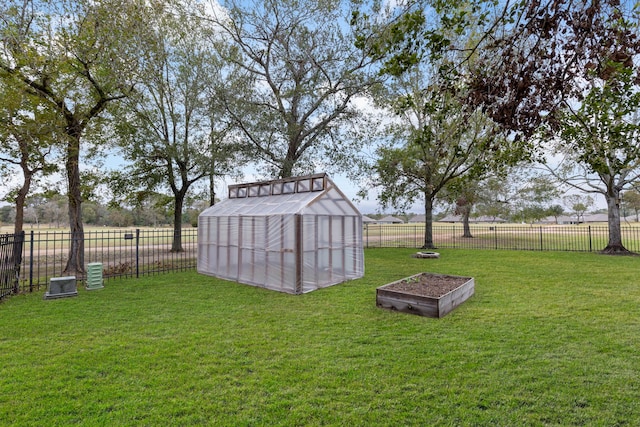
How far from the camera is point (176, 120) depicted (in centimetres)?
1725

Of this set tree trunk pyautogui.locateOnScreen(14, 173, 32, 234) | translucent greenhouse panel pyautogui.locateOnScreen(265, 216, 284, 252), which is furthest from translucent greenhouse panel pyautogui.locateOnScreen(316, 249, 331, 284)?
tree trunk pyautogui.locateOnScreen(14, 173, 32, 234)

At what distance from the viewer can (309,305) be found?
660 centimetres

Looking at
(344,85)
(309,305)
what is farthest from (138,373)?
(344,85)

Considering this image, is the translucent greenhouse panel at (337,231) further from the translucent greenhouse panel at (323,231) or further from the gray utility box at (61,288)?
the gray utility box at (61,288)

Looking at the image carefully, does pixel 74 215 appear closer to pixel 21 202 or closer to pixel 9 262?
pixel 21 202

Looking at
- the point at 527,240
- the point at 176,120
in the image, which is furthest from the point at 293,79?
the point at 527,240

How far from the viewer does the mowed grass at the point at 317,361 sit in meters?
2.90

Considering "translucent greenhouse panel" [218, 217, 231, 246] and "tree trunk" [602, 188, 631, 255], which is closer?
"translucent greenhouse panel" [218, 217, 231, 246]

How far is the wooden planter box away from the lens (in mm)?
5648

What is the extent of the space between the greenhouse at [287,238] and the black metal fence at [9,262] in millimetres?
4599

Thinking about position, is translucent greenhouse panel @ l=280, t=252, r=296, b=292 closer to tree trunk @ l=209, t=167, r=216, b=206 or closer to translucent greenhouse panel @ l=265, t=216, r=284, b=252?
translucent greenhouse panel @ l=265, t=216, r=284, b=252

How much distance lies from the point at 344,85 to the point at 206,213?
351 inches

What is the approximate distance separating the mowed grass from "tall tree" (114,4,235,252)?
8952 mm

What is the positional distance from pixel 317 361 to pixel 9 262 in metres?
8.51
